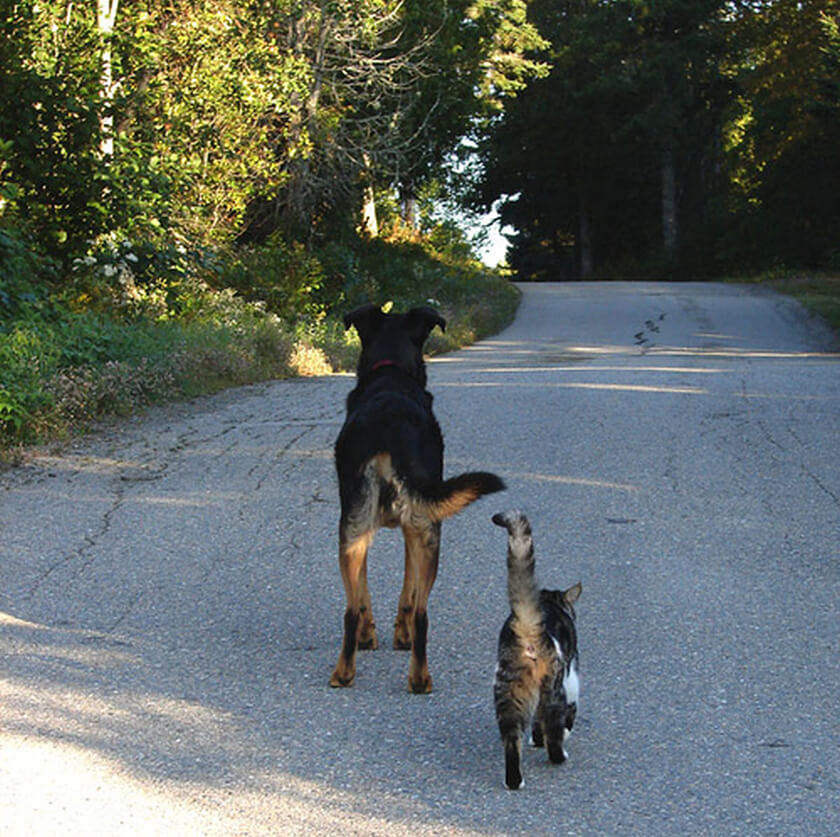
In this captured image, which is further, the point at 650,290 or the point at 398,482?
the point at 650,290

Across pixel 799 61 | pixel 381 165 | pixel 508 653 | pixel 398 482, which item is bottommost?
pixel 508 653

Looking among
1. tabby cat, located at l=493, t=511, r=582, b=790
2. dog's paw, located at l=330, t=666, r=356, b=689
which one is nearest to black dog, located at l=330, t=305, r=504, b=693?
dog's paw, located at l=330, t=666, r=356, b=689

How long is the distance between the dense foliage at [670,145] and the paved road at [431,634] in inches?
1195

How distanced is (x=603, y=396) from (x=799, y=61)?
98.4 feet

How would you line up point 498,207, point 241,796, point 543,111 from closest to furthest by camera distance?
point 241,796 → point 543,111 → point 498,207

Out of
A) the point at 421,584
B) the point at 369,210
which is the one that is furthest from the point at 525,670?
the point at 369,210

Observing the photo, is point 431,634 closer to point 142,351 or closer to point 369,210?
point 142,351

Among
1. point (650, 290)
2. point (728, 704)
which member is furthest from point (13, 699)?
point (650, 290)

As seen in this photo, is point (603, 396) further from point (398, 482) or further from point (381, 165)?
point (381, 165)

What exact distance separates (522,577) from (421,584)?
78cm

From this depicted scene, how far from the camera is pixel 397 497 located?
16.3ft

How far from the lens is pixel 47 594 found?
21.0 ft

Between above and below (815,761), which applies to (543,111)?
above

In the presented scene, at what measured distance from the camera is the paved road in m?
4.00
